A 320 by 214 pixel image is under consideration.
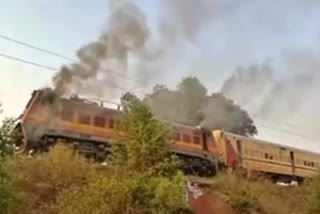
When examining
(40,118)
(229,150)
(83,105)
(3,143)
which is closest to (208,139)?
(229,150)

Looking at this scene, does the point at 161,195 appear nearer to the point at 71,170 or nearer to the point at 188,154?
the point at 71,170

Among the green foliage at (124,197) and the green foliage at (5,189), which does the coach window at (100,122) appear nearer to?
the green foliage at (124,197)

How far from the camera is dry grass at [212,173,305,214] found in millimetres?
30672

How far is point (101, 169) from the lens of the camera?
23.6m

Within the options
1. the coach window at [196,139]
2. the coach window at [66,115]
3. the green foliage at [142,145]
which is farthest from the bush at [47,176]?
the coach window at [196,139]

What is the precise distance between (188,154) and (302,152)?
54.6 feet

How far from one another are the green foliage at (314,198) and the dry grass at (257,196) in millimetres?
2202

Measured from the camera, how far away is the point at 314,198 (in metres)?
29.7

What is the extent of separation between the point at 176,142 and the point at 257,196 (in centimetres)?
551

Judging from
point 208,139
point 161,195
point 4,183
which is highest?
point 208,139

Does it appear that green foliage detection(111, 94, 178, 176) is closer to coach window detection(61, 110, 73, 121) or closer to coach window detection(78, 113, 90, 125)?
coach window detection(61, 110, 73, 121)

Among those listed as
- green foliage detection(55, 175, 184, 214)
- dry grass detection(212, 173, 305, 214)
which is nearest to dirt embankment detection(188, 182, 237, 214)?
dry grass detection(212, 173, 305, 214)

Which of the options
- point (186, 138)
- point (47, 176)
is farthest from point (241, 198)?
point (47, 176)

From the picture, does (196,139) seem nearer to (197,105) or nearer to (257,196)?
(257,196)
